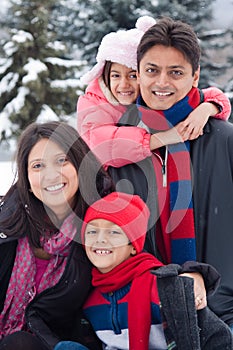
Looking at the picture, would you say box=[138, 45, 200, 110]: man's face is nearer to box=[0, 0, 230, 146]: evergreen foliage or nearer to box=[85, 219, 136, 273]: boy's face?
box=[85, 219, 136, 273]: boy's face

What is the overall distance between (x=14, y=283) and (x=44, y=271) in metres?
0.14

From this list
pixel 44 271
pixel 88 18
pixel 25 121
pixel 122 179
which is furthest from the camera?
pixel 88 18

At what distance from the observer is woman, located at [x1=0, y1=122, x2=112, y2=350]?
93.7 inches

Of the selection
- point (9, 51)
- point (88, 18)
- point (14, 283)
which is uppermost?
point (88, 18)

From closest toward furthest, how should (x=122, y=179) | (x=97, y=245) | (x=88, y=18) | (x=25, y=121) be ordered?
(x=97, y=245)
(x=122, y=179)
(x=25, y=121)
(x=88, y=18)

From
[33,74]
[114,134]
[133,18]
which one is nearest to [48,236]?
[114,134]

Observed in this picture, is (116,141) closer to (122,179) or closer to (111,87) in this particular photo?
(122,179)

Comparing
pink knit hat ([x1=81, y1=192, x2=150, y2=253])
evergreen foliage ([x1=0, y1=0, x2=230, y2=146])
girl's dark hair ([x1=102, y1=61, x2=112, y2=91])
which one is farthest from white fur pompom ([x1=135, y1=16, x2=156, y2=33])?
evergreen foliage ([x1=0, y1=0, x2=230, y2=146])

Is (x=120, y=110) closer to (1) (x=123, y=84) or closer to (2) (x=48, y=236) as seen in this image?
(1) (x=123, y=84)

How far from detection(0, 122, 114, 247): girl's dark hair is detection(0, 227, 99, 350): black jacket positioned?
110mm

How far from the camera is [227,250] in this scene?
256 cm

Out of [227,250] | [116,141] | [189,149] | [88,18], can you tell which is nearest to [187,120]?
[189,149]

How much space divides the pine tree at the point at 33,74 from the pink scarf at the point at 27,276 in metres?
12.1

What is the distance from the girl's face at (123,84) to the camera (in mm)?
3115
